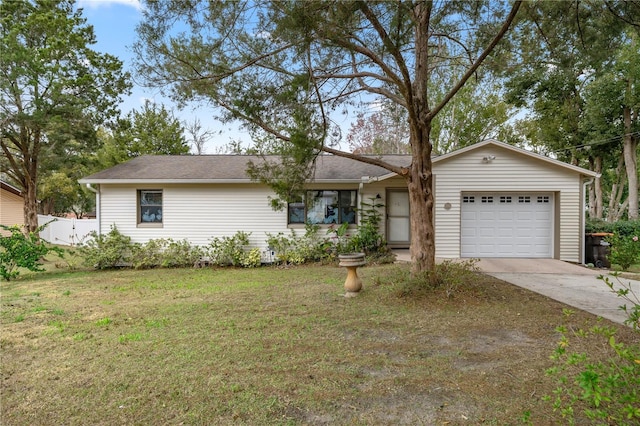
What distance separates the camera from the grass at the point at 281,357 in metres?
2.79

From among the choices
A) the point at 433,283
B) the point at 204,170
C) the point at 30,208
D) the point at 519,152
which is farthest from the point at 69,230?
the point at 519,152

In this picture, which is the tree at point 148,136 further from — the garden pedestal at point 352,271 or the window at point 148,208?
the garden pedestal at point 352,271

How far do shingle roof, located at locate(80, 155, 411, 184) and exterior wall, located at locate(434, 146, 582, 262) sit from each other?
6.47ft

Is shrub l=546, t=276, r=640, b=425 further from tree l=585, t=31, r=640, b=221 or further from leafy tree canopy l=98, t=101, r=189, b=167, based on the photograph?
leafy tree canopy l=98, t=101, r=189, b=167

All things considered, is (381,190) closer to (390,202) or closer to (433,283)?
(390,202)

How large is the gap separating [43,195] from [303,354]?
30.4m

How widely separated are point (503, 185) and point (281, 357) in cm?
909

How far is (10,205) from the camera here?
22016 millimetres

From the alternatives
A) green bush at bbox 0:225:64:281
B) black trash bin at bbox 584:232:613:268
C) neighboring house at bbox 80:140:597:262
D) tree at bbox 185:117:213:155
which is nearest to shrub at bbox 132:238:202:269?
neighboring house at bbox 80:140:597:262

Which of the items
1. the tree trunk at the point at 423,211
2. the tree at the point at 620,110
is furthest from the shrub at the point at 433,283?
the tree at the point at 620,110

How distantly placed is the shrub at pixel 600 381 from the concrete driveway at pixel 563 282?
1771mm

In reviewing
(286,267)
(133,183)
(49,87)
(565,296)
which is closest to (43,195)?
(49,87)

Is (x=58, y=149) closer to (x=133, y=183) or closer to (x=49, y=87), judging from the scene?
(x=49, y=87)

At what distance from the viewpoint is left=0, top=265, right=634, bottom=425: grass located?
2789mm
